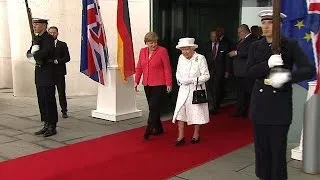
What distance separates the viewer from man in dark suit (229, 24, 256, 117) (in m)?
7.29

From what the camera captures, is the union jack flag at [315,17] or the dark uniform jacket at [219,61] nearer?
the union jack flag at [315,17]

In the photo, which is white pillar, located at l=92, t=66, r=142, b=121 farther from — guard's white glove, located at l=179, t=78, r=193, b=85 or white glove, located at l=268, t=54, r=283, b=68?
white glove, located at l=268, t=54, r=283, b=68

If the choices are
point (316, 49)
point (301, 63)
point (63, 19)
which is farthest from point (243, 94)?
point (63, 19)

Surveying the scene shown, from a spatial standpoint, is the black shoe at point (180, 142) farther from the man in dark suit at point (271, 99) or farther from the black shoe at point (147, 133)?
the man in dark suit at point (271, 99)

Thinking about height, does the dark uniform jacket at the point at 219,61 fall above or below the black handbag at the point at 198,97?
above

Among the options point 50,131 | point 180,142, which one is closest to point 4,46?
point 50,131

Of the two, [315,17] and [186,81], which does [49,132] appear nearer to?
[186,81]

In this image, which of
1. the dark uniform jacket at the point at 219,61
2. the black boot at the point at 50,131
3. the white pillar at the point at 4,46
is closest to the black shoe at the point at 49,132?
the black boot at the point at 50,131

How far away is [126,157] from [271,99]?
8.70 ft

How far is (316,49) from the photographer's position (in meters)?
4.43

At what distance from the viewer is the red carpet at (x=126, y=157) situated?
4.84 m

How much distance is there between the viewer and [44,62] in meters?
6.32

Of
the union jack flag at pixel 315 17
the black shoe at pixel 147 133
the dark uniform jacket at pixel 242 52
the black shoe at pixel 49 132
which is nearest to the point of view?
the union jack flag at pixel 315 17

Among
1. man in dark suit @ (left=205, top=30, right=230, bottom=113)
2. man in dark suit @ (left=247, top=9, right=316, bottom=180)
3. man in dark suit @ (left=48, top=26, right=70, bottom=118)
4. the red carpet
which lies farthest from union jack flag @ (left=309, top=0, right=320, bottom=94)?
man in dark suit @ (left=48, top=26, right=70, bottom=118)
